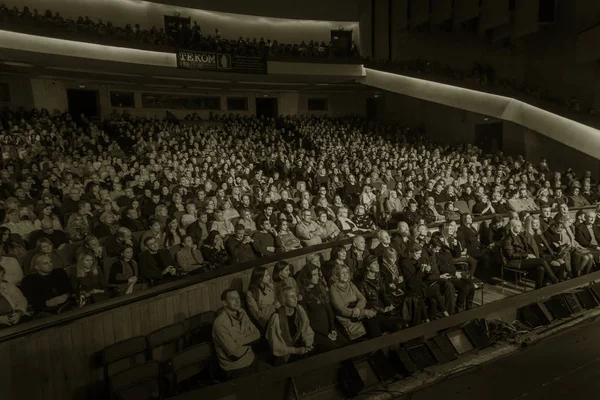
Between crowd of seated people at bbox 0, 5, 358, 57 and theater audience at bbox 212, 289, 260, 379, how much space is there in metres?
9.85

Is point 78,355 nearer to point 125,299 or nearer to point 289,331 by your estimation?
point 125,299

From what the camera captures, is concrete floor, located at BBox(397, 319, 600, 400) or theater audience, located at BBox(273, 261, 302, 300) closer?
concrete floor, located at BBox(397, 319, 600, 400)

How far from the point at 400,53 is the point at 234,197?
11.9 metres

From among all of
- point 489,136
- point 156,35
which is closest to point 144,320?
point 156,35

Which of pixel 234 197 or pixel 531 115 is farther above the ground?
pixel 531 115

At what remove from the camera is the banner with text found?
11711 millimetres

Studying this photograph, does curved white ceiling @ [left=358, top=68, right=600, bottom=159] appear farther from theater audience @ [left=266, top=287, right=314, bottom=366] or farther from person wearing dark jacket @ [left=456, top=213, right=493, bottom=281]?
theater audience @ [left=266, top=287, right=314, bottom=366]

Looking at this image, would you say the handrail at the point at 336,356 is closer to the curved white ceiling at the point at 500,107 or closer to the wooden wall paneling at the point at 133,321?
the wooden wall paneling at the point at 133,321

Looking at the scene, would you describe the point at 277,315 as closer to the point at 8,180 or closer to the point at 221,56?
the point at 8,180

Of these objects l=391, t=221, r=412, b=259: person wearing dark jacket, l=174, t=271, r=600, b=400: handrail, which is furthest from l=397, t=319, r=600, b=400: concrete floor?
l=391, t=221, r=412, b=259: person wearing dark jacket

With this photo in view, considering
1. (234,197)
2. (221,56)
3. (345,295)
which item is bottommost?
(345,295)

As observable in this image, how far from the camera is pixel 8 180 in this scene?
20.3ft

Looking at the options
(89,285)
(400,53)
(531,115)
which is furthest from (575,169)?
(89,285)

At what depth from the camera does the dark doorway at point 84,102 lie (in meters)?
13.5
